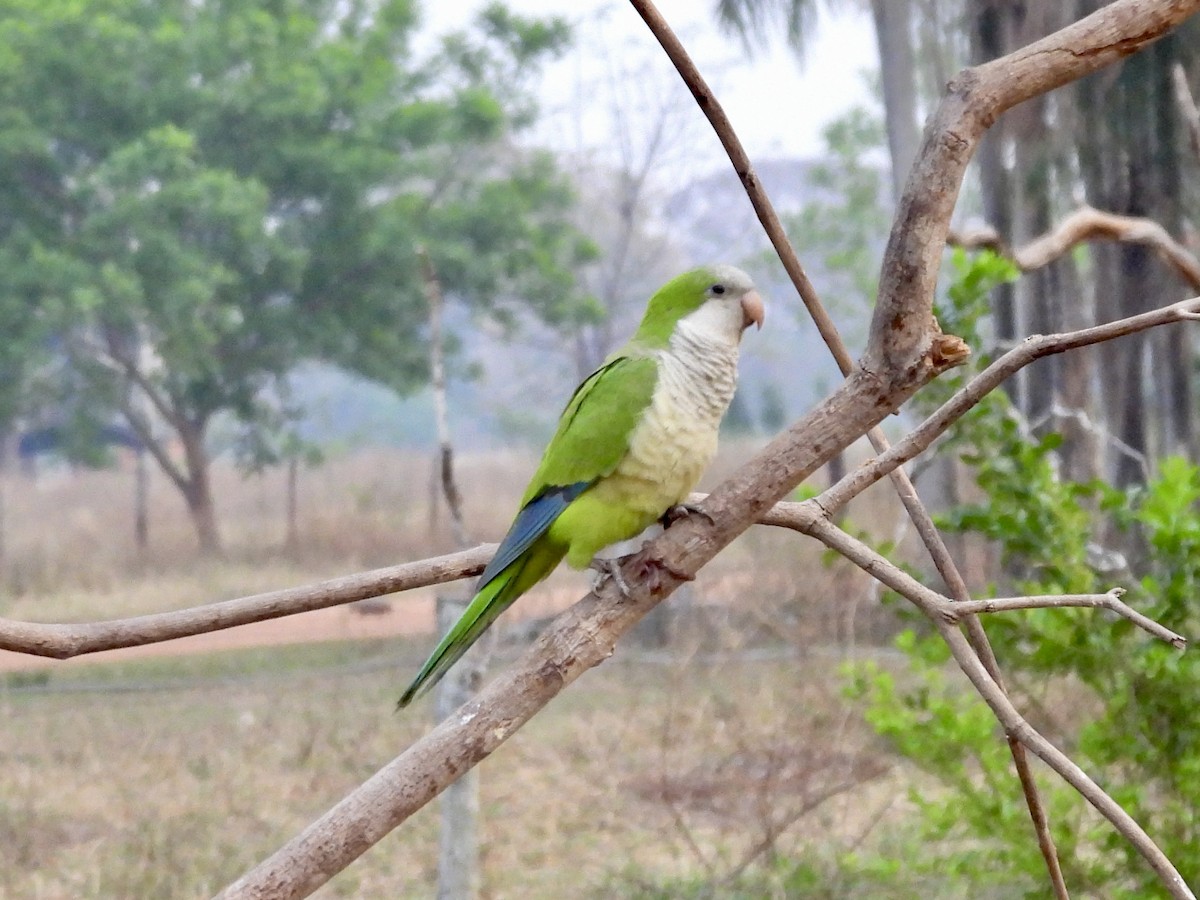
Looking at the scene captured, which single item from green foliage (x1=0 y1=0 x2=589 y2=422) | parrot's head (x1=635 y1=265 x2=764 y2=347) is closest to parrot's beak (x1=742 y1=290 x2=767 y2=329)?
parrot's head (x1=635 y1=265 x2=764 y2=347)

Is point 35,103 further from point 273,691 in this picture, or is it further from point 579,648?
point 579,648

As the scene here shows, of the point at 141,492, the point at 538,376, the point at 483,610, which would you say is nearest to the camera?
the point at 483,610

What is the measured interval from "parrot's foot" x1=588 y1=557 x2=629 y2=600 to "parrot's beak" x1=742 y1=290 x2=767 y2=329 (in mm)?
256

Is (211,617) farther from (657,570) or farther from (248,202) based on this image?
(248,202)

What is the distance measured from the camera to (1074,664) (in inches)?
57.7

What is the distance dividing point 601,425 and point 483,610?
193 millimetres

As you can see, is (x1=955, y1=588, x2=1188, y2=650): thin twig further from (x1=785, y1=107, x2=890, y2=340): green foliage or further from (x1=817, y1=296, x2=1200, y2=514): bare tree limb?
(x1=785, y1=107, x2=890, y2=340): green foliage

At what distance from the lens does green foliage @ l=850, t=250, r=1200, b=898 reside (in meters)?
1.33

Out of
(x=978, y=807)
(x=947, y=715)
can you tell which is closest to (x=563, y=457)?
(x=947, y=715)

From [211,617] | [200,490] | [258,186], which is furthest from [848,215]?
[211,617]

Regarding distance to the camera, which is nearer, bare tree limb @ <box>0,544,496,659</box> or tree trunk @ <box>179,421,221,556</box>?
bare tree limb @ <box>0,544,496,659</box>

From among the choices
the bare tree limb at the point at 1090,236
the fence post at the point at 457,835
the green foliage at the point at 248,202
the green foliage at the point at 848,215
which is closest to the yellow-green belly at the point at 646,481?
the bare tree limb at the point at 1090,236

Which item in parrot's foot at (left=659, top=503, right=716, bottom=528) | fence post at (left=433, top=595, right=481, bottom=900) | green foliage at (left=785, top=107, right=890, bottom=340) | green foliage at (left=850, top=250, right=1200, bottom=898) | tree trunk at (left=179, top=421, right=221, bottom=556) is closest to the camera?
parrot's foot at (left=659, top=503, right=716, bottom=528)

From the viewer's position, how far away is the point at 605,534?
958 millimetres
